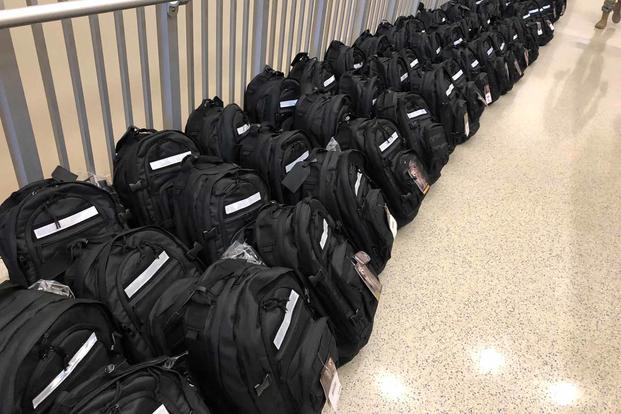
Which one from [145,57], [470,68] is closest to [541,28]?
[470,68]

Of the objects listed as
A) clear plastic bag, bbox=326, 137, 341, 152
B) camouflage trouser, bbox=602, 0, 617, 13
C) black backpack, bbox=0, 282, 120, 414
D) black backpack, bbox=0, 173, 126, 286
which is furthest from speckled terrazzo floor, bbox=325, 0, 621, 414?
camouflage trouser, bbox=602, 0, 617, 13

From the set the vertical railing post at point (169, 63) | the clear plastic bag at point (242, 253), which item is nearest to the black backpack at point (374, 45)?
the vertical railing post at point (169, 63)

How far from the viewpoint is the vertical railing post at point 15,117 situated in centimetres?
132

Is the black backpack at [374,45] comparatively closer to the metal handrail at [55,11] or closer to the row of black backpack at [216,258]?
the row of black backpack at [216,258]

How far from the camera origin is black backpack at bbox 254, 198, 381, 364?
1349 millimetres

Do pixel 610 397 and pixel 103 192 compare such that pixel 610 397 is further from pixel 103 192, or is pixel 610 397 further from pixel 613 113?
pixel 613 113

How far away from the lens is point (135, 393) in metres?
0.87

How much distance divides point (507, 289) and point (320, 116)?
1087mm

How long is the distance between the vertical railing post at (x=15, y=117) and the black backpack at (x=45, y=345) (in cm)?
64

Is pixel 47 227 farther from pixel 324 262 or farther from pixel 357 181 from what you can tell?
pixel 357 181

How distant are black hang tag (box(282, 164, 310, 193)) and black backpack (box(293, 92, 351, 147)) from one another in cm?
35

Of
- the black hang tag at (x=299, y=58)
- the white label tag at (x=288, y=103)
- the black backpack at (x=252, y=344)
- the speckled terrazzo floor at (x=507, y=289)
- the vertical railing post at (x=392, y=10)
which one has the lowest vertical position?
the speckled terrazzo floor at (x=507, y=289)

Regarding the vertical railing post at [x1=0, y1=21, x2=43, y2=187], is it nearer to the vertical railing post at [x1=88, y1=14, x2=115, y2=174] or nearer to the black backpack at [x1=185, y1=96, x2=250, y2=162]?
the vertical railing post at [x1=88, y1=14, x2=115, y2=174]

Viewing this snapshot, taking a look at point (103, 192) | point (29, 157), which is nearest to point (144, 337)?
point (103, 192)
